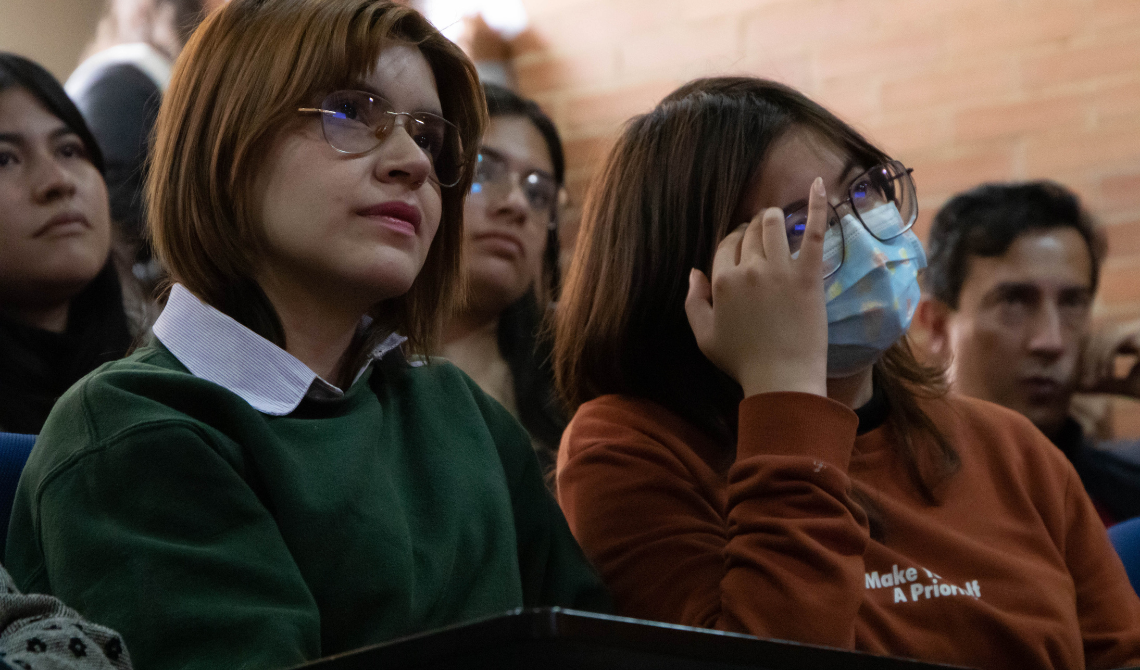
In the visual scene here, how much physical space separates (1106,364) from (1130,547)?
3.16 ft

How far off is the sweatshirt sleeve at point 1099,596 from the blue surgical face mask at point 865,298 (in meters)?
0.31

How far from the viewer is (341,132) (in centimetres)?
103

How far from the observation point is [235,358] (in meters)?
0.96

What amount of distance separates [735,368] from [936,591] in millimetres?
303

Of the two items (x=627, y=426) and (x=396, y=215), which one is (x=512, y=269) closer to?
(x=627, y=426)

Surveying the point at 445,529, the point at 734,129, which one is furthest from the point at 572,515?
the point at 734,129

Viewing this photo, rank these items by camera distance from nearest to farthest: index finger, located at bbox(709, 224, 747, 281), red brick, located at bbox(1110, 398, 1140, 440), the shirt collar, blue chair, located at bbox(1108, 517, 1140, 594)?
the shirt collar < index finger, located at bbox(709, 224, 747, 281) < blue chair, located at bbox(1108, 517, 1140, 594) < red brick, located at bbox(1110, 398, 1140, 440)

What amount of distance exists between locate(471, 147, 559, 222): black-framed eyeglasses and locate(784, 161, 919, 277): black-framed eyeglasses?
3.56 ft

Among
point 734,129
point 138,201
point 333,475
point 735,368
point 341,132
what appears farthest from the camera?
point 138,201

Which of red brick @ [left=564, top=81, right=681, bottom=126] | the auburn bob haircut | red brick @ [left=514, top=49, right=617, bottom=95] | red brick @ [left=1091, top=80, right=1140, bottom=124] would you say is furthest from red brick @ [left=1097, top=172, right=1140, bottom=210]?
the auburn bob haircut

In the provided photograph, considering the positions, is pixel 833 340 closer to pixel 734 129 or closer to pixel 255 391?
pixel 734 129

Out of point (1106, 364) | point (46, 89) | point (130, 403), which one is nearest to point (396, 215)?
point (130, 403)

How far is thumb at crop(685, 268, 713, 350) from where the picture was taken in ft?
3.83

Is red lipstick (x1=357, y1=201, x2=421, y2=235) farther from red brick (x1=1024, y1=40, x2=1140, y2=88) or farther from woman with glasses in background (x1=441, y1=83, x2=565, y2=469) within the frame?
red brick (x1=1024, y1=40, x2=1140, y2=88)
